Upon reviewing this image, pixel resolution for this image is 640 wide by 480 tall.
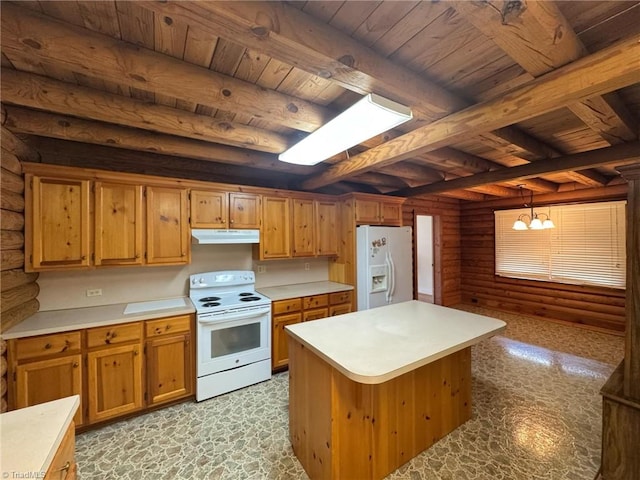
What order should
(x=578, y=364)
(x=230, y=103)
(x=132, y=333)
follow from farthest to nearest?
(x=578, y=364)
(x=132, y=333)
(x=230, y=103)

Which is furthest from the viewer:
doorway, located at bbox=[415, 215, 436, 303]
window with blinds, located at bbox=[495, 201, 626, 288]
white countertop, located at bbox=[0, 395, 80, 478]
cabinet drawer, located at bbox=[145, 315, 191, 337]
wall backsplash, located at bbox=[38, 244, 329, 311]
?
doorway, located at bbox=[415, 215, 436, 303]

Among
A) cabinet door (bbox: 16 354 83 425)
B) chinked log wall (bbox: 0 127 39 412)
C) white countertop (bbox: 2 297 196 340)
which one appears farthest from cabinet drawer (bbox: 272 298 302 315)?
chinked log wall (bbox: 0 127 39 412)

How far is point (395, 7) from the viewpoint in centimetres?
112

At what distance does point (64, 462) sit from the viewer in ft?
3.43

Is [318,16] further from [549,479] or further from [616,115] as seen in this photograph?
[549,479]

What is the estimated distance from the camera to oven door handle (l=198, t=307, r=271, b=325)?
263 cm

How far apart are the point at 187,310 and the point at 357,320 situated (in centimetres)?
173

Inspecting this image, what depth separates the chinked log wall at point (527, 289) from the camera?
4.46 m

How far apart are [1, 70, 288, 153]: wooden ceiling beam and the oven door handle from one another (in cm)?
173

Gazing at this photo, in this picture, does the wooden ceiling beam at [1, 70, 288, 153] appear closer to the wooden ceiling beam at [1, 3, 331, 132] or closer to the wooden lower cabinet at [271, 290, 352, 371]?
the wooden ceiling beam at [1, 3, 331, 132]

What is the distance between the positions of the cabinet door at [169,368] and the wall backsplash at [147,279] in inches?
29.1

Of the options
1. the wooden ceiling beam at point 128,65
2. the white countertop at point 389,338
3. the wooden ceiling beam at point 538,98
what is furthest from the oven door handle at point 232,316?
the wooden ceiling beam at point 538,98

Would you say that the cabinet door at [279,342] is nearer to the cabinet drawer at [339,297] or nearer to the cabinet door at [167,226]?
the cabinet drawer at [339,297]

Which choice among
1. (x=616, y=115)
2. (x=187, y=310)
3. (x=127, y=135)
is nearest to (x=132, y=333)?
(x=187, y=310)
